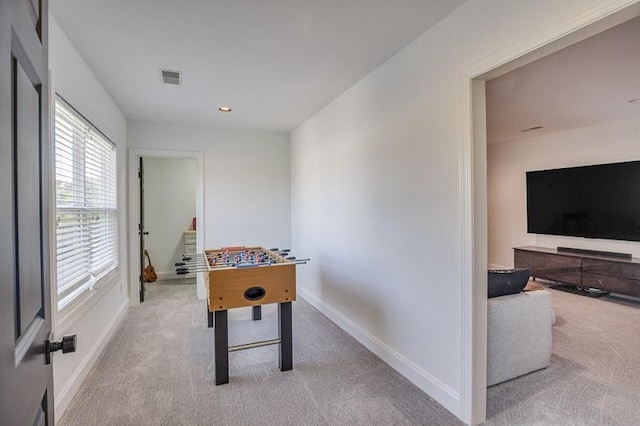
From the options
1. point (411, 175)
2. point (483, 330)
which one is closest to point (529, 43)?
point (411, 175)

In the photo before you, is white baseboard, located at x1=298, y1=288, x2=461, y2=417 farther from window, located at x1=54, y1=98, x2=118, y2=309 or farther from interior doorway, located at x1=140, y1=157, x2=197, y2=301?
interior doorway, located at x1=140, y1=157, x2=197, y2=301

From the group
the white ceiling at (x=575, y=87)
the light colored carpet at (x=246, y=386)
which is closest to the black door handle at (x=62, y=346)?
the light colored carpet at (x=246, y=386)

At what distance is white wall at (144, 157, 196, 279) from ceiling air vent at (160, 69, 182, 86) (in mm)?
3214

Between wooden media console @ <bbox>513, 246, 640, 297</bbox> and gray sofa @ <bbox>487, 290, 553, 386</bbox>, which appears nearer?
gray sofa @ <bbox>487, 290, 553, 386</bbox>

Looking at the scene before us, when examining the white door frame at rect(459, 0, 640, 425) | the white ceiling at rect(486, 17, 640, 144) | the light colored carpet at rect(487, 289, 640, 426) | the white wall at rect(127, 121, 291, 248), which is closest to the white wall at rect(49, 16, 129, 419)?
the white wall at rect(127, 121, 291, 248)

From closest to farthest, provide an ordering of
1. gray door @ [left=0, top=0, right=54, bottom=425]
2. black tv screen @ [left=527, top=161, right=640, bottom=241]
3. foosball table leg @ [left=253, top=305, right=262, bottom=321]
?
gray door @ [left=0, top=0, right=54, bottom=425]
foosball table leg @ [left=253, top=305, right=262, bottom=321]
black tv screen @ [left=527, top=161, right=640, bottom=241]

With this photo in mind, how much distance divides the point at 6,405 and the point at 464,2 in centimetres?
244

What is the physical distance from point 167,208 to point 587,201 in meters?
6.75

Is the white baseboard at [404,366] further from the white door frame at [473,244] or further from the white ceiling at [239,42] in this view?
the white ceiling at [239,42]

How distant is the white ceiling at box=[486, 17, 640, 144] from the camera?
7.95 feet

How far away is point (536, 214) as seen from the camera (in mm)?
5590

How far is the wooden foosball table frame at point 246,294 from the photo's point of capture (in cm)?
236

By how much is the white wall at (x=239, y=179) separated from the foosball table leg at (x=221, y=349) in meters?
2.52

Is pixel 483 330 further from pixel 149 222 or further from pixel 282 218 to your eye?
pixel 149 222
